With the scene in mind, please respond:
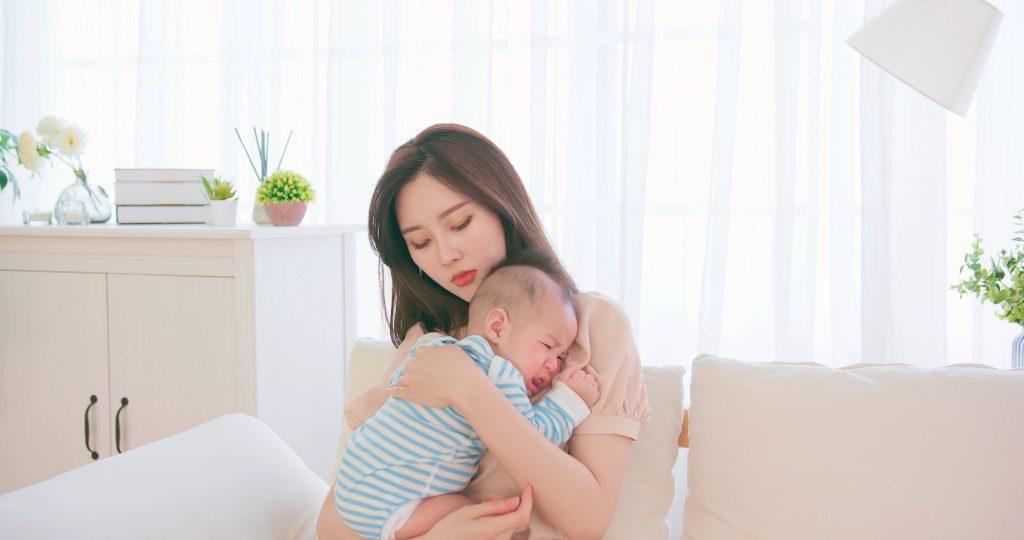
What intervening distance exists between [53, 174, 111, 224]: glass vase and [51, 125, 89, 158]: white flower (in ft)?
0.40

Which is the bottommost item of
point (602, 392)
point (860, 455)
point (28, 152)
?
point (860, 455)

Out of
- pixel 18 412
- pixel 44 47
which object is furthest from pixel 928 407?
pixel 44 47

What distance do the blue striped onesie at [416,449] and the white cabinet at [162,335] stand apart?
1.14 metres

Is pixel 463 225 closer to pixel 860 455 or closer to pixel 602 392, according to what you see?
pixel 602 392

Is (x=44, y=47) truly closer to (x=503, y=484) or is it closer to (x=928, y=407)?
(x=503, y=484)

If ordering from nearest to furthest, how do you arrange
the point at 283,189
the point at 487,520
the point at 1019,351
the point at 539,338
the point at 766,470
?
the point at 487,520
the point at 539,338
the point at 766,470
the point at 1019,351
the point at 283,189

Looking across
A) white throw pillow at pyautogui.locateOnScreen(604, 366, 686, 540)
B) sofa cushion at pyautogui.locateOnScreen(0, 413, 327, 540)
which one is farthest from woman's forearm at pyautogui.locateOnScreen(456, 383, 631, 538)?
sofa cushion at pyautogui.locateOnScreen(0, 413, 327, 540)

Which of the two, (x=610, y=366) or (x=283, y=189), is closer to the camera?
(x=610, y=366)

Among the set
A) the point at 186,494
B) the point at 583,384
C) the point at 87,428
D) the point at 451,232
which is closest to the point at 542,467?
the point at 583,384

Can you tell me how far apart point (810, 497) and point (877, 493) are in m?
0.11

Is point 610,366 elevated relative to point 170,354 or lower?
elevated

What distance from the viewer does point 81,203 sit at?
266 cm

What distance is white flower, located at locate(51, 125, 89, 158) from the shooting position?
8.43ft

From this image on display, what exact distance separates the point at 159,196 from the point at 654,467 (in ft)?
6.25
